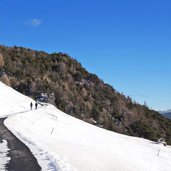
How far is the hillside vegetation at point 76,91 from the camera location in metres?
122

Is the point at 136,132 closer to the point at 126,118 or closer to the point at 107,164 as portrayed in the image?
the point at 126,118

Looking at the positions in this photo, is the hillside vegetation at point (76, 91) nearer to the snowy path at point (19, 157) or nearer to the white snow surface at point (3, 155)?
the snowy path at point (19, 157)

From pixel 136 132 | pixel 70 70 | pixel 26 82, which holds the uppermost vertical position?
pixel 70 70

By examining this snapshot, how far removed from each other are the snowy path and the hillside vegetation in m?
82.6

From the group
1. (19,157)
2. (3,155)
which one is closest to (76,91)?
(3,155)

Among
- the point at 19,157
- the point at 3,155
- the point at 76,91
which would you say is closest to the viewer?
the point at 19,157

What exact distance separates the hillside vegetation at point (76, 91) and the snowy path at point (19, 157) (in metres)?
82.6

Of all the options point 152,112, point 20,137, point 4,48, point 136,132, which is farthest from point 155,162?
point 4,48

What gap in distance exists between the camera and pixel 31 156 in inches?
770

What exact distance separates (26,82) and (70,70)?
33347 millimetres

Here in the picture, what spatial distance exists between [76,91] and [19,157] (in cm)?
12047

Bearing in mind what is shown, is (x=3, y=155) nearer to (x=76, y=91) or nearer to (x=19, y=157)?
(x=19, y=157)

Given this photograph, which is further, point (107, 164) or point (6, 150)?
point (107, 164)

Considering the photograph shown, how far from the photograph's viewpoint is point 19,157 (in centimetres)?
1916
